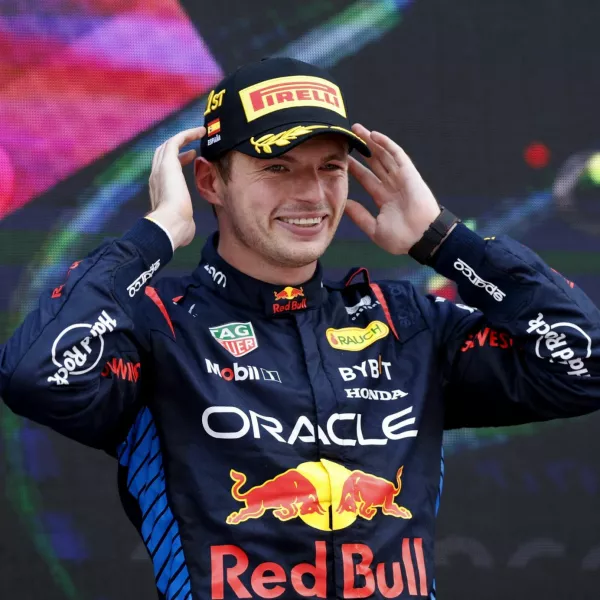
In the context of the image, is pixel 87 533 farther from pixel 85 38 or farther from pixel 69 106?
pixel 85 38

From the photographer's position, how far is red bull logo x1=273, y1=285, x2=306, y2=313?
6.26ft

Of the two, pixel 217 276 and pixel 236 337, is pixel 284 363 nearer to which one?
pixel 236 337

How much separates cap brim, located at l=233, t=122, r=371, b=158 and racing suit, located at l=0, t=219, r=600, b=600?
218mm

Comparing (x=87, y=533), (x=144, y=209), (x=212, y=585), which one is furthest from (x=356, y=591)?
(x=144, y=209)

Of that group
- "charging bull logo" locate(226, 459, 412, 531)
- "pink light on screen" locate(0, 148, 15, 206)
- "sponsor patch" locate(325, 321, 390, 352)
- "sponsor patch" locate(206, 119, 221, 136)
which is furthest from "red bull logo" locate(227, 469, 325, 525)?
"pink light on screen" locate(0, 148, 15, 206)

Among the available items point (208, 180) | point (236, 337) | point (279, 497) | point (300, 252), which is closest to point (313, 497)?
point (279, 497)

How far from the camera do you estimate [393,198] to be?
2102mm

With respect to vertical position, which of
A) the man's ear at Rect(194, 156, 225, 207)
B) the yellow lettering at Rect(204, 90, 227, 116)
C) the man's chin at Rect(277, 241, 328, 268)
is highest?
the yellow lettering at Rect(204, 90, 227, 116)

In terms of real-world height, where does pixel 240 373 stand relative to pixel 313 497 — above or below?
above

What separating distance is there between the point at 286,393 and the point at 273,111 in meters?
0.49

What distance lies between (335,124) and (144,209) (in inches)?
34.9

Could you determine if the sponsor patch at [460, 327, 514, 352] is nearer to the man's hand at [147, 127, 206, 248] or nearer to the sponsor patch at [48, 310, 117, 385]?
the man's hand at [147, 127, 206, 248]

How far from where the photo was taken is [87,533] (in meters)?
2.58

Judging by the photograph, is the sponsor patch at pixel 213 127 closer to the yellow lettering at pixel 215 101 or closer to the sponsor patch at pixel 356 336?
the yellow lettering at pixel 215 101
